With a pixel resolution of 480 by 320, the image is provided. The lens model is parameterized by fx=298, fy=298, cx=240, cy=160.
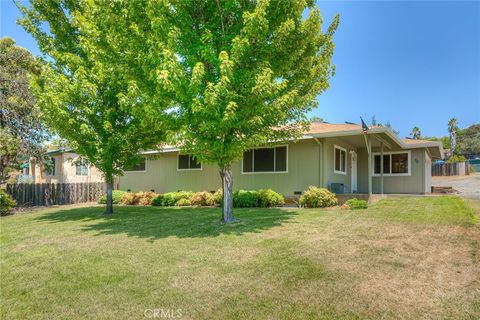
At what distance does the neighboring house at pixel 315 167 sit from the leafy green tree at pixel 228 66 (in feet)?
15.9

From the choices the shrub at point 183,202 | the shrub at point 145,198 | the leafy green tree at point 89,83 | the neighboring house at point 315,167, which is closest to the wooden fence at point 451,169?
the neighboring house at point 315,167

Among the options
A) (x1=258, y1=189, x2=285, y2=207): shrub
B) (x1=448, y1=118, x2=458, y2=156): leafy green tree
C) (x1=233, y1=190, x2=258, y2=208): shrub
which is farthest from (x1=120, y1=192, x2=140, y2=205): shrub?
(x1=448, y1=118, x2=458, y2=156): leafy green tree

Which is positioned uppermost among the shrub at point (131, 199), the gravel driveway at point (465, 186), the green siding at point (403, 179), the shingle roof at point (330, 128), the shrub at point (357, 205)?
the shingle roof at point (330, 128)

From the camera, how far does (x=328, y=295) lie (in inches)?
135

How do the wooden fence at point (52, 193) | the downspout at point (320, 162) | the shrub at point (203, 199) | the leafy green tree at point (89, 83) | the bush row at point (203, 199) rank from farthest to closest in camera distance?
the wooden fence at point (52, 193) < the shrub at point (203, 199) < the downspout at point (320, 162) < the bush row at point (203, 199) < the leafy green tree at point (89, 83)

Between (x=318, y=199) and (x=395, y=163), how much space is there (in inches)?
321

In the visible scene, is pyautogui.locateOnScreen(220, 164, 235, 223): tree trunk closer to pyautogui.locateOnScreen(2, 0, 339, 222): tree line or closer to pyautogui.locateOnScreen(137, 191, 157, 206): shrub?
pyautogui.locateOnScreen(2, 0, 339, 222): tree line

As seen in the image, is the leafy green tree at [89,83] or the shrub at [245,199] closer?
the leafy green tree at [89,83]

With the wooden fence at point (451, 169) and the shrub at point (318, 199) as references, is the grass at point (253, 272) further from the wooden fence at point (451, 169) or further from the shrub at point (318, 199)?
the wooden fence at point (451, 169)

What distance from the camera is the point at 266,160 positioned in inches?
547

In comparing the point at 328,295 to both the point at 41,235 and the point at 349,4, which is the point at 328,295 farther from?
the point at 349,4

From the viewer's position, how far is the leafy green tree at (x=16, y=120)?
14.8m

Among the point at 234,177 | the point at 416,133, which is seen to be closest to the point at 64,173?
the point at 234,177

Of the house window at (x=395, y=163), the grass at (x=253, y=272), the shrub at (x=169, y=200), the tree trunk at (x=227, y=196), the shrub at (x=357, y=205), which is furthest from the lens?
the house window at (x=395, y=163)
